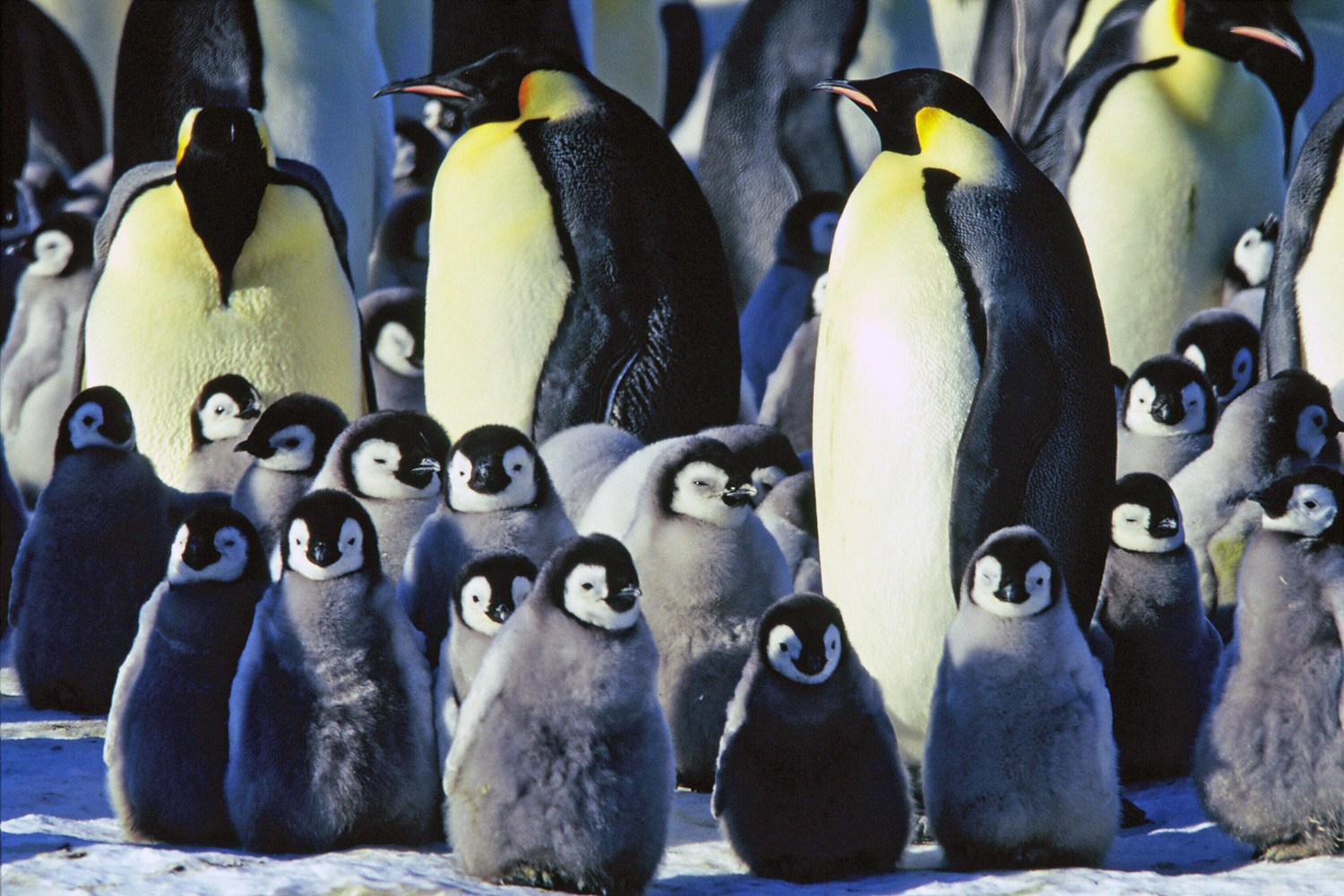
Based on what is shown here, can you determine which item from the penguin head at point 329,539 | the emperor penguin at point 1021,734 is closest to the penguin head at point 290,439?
the penguin head at point 329,539

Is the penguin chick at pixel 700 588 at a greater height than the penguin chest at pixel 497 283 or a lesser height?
lesser

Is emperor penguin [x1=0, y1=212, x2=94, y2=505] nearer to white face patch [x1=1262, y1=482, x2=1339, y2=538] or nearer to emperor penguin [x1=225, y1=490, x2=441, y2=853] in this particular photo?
emperor penguin [x1=225, y1=490, x2=441, y2=853]

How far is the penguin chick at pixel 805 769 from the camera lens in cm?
269

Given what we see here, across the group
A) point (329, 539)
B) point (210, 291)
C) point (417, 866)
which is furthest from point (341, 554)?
point (210, 291)

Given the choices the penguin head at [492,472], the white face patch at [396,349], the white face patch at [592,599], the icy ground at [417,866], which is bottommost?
the icy ground at [417,866]

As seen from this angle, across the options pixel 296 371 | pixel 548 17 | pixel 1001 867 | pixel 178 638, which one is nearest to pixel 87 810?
pixel 178 638

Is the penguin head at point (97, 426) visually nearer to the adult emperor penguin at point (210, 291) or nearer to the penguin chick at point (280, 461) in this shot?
the penguin chick at point (280, 461)

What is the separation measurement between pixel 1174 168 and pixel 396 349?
2.58 meters

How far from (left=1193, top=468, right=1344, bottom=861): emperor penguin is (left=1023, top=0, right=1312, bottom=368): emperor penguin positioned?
2840 millimetres

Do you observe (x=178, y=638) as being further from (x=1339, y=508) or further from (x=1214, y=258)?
(x=1214, y=258)

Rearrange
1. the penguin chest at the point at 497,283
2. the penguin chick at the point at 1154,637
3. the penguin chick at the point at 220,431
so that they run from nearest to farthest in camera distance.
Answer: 1. the penguin chick at the point at 1154,637
2. the penguin chick at the point at 220,431
3. the penguin chest at the point at 497,283

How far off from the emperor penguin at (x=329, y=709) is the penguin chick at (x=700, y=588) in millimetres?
580

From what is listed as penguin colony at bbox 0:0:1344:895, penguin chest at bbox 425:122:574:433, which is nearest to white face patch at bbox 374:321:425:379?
penguin colony at bbox 0:0:1344:895

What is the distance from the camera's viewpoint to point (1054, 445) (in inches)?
130
